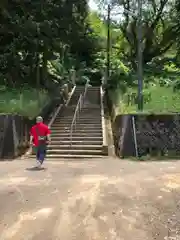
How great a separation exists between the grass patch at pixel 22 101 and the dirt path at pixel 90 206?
836cm

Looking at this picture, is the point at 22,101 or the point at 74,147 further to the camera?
the point at 22,101

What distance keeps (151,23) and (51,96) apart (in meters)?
21.1

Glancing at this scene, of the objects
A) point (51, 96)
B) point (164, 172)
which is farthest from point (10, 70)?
point (164, 172)

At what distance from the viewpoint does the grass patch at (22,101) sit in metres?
18.5

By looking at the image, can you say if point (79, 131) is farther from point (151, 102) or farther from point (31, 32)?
point (31, 32)

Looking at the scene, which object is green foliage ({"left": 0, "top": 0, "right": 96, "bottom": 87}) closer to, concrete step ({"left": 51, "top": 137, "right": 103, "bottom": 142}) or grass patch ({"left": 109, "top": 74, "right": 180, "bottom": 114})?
grass patch ({"left": 109, "top": 74, "right": 180, "bottom": 114})

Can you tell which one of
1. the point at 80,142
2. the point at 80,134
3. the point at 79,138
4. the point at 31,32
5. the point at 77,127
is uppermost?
the point at 31,32

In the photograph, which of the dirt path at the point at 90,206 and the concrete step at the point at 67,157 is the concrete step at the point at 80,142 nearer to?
the concrete step at the point at 67,157

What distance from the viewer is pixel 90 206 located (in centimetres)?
697

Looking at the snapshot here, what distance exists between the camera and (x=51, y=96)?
80.6 ft

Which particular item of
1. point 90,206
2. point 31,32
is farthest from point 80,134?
point 90,206

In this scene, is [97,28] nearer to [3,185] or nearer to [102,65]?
[102,65]

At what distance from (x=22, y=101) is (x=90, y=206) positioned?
1369 centimetres

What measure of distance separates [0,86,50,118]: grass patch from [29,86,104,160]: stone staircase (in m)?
1.24
